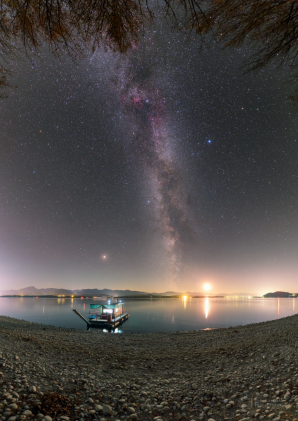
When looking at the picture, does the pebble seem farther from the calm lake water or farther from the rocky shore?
the calm lake water

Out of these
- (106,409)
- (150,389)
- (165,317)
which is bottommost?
(165,317)

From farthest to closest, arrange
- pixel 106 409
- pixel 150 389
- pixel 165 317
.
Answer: pixel 165 317 < pixel 150 389 < pixel 106 409

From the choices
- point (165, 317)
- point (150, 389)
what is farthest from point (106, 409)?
point (165, 317)

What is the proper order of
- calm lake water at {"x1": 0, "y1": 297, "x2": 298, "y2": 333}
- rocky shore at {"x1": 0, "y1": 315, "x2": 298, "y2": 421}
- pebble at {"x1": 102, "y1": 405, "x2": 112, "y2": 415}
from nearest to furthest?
1. rocky shore at {"x1": 0, "y1": 315, "x2": 298, "y2": 421}
2. pebble at {"x1": 102, "y1": 405, "x2": 112, "y2": 415}
3. calm lake water at {"x1": 0, "y1": 297, "x2": 298, "y2": 333}

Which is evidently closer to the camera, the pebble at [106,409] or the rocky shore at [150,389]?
the rocky shore at [150,389]

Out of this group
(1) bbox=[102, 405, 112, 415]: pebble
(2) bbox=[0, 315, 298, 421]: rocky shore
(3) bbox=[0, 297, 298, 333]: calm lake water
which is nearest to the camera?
(2) bbox=[0, 315, 298, 421]: rocky shore

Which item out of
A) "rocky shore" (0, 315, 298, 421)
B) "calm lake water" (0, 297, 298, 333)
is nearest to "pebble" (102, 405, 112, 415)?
"rocky shore" (0, 315, 298, 421)

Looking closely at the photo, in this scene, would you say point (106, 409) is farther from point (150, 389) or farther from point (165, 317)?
point (165, 317)

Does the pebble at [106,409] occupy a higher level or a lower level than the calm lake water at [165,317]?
higher

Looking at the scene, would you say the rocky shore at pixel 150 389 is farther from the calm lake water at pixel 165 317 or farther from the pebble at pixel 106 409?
Result: the calm lake water at pixel 165 317

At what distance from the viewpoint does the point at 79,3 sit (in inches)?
235

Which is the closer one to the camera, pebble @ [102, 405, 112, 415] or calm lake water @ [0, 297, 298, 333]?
pebble @ [102, 405, 112, 415]

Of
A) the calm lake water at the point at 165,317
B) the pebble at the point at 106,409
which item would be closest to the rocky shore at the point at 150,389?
the pebble at the point at 106,409

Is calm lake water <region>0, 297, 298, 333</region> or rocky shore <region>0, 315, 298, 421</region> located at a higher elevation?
rocky shore <region>0, 315, 298, 421</region>
